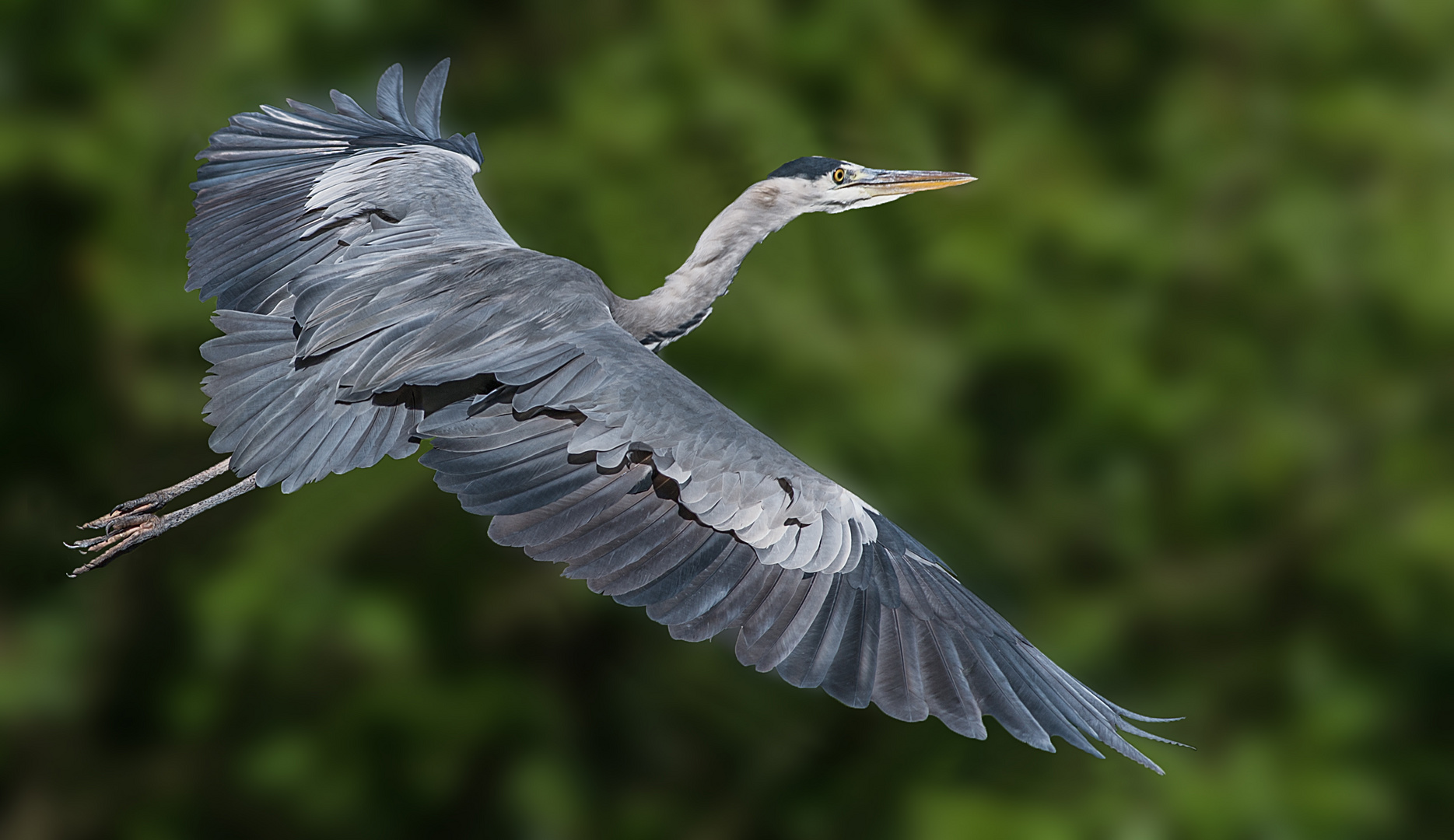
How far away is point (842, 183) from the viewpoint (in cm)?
366

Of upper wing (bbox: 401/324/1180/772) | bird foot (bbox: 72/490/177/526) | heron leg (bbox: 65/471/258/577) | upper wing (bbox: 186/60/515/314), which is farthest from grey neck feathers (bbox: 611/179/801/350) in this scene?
bird foot (bbox: 72/490/177/526)

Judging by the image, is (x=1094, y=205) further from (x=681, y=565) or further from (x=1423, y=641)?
(x=681, y=565)

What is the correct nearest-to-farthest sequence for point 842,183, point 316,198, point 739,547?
1. point 739,547
2. point 316,198
3. point 842,183

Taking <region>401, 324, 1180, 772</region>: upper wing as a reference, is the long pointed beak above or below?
above

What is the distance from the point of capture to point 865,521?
2.59 meters

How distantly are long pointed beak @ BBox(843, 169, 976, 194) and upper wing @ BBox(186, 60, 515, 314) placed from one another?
935mm

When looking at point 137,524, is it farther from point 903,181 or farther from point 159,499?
point 903,181

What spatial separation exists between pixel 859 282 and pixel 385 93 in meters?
1.81

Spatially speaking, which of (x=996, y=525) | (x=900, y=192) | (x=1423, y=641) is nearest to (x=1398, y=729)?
(x=1423, y=641)

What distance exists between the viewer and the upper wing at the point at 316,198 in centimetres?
331

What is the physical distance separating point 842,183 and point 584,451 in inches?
53.8

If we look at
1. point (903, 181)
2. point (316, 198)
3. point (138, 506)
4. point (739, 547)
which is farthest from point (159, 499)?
point (903, 181)

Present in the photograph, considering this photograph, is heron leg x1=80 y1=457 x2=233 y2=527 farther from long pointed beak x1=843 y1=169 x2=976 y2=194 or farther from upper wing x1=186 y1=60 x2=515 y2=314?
long pointed beak x1=843 y1=169 x2=976 y2=194

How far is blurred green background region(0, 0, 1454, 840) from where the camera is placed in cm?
488
